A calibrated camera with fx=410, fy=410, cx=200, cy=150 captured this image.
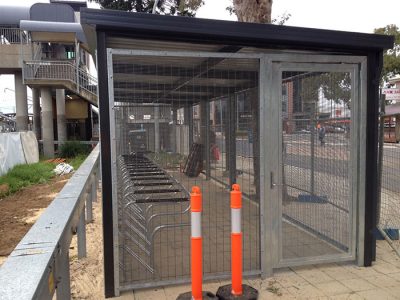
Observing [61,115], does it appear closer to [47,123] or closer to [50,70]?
[47,123]

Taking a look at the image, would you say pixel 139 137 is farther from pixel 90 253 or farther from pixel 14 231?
pixel 14 231

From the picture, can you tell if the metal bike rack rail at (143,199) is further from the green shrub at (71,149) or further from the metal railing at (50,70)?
the green shrub at (71,149)

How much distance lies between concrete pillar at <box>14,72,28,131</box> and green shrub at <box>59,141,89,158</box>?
4894 millimetres

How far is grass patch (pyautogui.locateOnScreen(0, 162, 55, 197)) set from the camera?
11488 mm

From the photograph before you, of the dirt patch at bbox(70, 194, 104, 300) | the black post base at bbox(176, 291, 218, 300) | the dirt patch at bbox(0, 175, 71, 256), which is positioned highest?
the black post base at bbox(176, 291, 218, 300)

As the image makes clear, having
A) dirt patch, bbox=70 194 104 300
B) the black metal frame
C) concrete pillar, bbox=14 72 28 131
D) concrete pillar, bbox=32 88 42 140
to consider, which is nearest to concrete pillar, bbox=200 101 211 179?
the black metal frame

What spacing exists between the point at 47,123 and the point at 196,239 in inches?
784

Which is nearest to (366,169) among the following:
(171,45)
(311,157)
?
(311,157)

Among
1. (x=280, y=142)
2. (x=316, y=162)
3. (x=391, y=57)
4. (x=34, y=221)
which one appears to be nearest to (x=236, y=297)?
(x=280, y=142)

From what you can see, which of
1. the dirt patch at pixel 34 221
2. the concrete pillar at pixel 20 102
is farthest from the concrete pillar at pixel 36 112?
the dirt patch at pixel 34 221

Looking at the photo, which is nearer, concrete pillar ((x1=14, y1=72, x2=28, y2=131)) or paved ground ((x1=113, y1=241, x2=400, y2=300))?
paved ground ((x1=113, y1=241, x2=400, y2=300))

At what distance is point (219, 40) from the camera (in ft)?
13.4

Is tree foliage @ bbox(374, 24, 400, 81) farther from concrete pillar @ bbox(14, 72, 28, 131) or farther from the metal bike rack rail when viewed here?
the metal bike rack rail

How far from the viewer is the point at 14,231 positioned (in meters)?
7.14
